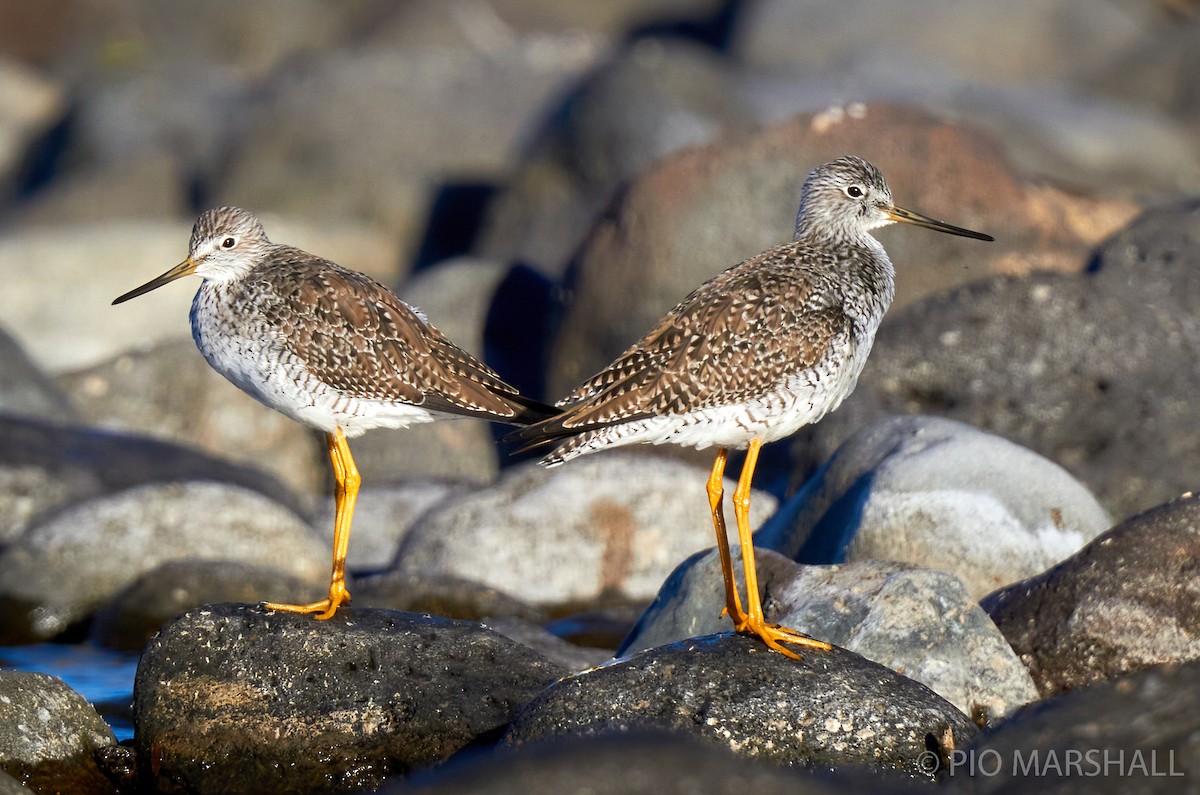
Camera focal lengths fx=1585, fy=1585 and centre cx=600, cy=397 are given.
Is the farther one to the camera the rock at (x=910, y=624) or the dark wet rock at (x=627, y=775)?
the rock at (x=910, y=624)

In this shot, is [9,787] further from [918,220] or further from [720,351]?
[918,220]

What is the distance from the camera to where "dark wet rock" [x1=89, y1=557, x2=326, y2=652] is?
11344 millimetres

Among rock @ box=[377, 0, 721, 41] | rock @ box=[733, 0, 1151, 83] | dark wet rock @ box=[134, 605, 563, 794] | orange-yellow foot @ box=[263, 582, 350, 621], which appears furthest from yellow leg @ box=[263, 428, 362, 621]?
rock @ box=[377, 0, 721, 41]

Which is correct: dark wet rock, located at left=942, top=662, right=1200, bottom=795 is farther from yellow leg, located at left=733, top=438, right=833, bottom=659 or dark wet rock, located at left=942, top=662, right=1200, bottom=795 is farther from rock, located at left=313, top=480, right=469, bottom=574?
rock, located at left=313, top=480, right=469, bottom=574

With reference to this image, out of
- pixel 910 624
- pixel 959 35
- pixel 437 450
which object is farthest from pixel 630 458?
pixel 959 35

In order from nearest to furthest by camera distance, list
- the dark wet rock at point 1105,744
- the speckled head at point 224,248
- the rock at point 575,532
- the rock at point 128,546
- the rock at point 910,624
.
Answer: the dark wet rock at point 1105,744 → the rock at point 910,624 → the speckled head at point 224,248 → the rock at point 128,546 → the rock at point 575,532

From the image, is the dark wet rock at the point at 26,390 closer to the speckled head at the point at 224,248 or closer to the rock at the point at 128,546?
the rock at the point at 128,546

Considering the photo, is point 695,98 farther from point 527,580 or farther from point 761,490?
point 527,580

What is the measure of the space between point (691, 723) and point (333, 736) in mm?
1987

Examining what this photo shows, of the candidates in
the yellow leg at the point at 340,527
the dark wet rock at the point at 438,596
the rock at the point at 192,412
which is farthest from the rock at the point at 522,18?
the yellow leg at the point at 340,527

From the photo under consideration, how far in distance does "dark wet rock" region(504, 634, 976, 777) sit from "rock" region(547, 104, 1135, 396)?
737cm

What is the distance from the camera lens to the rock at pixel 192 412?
16562mm

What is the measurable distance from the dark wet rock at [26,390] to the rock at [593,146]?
5382mm

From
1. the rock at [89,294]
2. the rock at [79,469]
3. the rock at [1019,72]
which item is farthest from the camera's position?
the rock at [1019,72]
